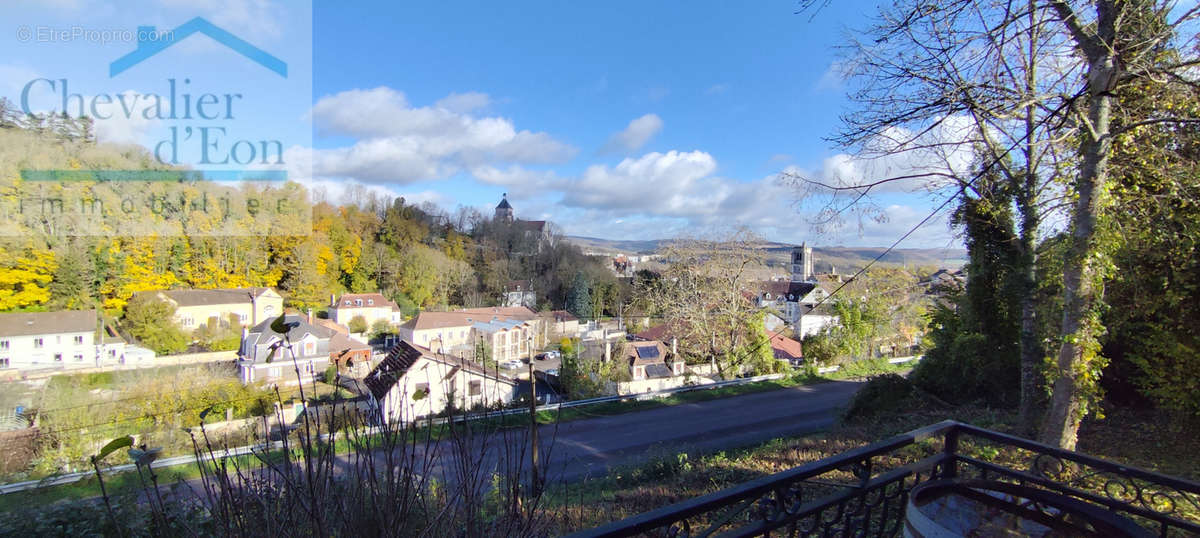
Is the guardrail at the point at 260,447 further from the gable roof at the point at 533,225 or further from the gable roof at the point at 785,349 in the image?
the gable roof at the point at 533,225

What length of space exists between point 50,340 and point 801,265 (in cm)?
2646

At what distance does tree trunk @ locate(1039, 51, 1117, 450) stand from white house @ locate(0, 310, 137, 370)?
14.8 metres

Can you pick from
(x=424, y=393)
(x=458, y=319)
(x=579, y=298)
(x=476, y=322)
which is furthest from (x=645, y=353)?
(x=424, y=393)

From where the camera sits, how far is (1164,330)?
384 centimetres

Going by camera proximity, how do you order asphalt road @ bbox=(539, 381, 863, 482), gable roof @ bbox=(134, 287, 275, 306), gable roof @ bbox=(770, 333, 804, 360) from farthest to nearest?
gable roof @ bbox=(770, 333, 804, 360) < gable roof @ bbox=(134, 287, 275, 306) < asphalt road @ bbox=(539, 381, 863, 482)

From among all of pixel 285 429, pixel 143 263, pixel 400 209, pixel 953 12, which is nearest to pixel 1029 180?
pixel 953 12

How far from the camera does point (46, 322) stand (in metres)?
9.17

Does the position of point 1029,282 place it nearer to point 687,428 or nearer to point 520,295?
point 687,428

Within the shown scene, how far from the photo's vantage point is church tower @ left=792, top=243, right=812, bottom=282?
79.0 ft

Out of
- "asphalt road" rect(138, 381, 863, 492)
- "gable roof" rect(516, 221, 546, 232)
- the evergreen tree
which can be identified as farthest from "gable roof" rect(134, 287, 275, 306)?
"gable roof" rect(516, 221, 546, 232)

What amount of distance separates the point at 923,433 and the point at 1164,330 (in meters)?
4.11

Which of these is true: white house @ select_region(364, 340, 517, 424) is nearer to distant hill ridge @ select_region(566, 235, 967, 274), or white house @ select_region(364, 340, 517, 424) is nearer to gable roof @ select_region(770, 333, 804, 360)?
distant hill ridge @ select_region(566, 235, 967, 274)

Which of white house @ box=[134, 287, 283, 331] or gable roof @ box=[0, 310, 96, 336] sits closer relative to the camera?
gable roof @ box=[0, 310, 96, 336]

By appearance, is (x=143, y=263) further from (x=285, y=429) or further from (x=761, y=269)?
(x=761, y=269)
